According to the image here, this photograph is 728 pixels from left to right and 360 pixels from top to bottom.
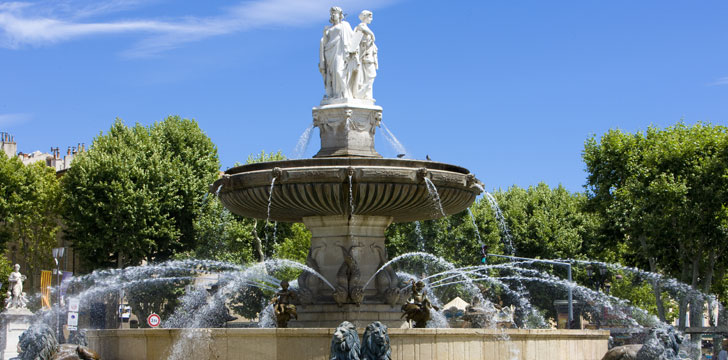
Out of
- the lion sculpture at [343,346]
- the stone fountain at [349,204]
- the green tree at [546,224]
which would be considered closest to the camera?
the lion sculpture at [343,346]

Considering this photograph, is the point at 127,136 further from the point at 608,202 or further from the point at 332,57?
the point at 332,57

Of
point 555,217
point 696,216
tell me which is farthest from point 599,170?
point 555,217

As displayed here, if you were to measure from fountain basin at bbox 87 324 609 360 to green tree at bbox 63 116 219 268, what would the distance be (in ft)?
84.8

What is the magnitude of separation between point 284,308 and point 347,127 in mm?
3538

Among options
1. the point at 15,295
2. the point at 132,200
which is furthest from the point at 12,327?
the point at 132,200

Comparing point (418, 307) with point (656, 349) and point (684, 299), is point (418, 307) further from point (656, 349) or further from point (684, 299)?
point (684, 299)

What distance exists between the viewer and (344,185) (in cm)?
1449

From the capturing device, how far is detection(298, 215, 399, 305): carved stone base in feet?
51.2

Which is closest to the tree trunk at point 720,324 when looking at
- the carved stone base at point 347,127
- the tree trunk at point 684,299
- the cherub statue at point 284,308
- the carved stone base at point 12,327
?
the tree trunk at point 684,299

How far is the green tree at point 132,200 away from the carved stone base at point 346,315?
76.1 feet

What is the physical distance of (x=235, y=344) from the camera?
11.5 meters

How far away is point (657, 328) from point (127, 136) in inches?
1241

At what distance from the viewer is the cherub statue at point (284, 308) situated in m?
14.6

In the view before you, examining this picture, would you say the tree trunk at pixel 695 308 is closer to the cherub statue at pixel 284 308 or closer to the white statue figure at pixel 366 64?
the white statue figure at pixel 366 64
